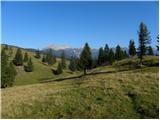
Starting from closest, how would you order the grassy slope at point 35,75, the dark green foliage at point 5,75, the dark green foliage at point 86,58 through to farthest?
1. the dark green foliage at point 5,75
2. the dark green foliage at point 86,58
3. the grassy slope at point 35,75

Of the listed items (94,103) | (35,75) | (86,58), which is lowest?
(94,103)

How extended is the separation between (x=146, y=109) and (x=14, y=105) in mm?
12733

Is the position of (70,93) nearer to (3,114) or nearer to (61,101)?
(61,101)

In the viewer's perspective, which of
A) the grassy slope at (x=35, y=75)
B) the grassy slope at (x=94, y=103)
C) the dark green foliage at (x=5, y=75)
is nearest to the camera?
the grassy slope at (x=94, y=103)

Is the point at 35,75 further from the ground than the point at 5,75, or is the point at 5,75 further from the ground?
the point at 5,75

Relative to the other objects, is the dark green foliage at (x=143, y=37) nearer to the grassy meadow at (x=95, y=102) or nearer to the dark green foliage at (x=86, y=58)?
the dark green foliage at (x=86, y=58)

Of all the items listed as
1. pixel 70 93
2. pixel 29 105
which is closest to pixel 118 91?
pixel 70 93

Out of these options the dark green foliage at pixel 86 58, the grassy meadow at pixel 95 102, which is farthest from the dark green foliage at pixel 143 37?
the grassy meadow at pixel 95 102

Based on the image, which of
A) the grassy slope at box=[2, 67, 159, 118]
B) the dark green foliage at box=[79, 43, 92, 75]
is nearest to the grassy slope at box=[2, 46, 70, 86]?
the dark green foliage at box=[79, 43, 92, 75]

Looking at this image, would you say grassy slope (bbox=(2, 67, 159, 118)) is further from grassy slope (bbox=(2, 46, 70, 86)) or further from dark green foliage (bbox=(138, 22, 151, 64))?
grassy slope (bbox=(2, 46, 70, 86))

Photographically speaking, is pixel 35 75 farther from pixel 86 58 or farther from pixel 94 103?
pixel 94 103

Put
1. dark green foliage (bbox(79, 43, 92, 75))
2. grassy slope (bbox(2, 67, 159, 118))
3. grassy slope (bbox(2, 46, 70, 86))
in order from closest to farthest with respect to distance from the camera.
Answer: grassy slope (bbox(2, 67, 159, 118)), dark green foliage (bbox(79, 43, 92, 75)), grassy slope (bbox(2, 46, 70, 86))

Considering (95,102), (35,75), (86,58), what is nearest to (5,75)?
(86,58)

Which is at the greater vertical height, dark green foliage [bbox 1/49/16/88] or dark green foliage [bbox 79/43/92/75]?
dark green foliage [bbox 79/43/92/75]
